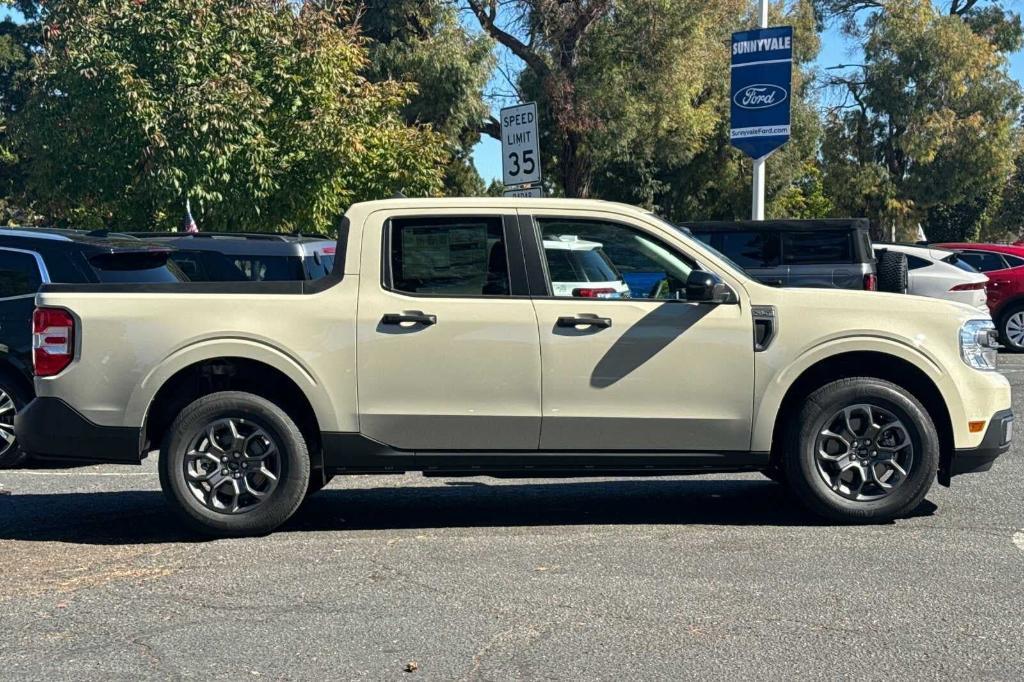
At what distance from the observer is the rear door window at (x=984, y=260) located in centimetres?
1981

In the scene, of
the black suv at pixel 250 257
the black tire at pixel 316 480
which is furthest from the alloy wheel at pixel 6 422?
the black tire at pixel 316 480

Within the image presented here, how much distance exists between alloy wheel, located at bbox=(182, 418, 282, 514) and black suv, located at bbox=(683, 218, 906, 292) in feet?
28.3

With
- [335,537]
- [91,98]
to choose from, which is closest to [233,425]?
[335,537]

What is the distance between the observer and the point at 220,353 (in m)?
6.72

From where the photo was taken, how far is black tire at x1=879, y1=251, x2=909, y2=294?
49.7 ft

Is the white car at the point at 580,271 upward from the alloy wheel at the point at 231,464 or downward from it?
upward

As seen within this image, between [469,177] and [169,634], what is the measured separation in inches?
1412

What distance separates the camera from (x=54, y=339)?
6.76m

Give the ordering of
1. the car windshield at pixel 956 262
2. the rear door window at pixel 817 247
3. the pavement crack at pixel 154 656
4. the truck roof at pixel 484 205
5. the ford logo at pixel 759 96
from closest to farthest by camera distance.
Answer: the pavement crack at pixel 154 656 → the truck roof at pixel 484 205 → the rear door window at pixel 817 247 → the car windshield at pixel 956 262 → the ford logo at pixel 759 96

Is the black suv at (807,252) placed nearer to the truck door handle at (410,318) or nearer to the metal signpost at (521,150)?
the metal signpost at (521,150)

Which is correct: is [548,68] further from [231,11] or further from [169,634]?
[169,634]

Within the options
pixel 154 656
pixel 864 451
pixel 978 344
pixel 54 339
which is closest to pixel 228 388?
pixel 54 339

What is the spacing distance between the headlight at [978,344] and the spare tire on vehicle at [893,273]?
8.21m

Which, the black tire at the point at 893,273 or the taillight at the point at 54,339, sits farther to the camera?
the black tire at the point at 893,273
